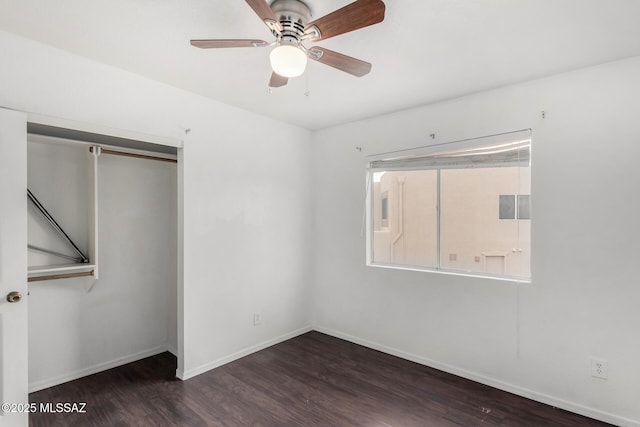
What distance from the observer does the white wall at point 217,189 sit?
216cm

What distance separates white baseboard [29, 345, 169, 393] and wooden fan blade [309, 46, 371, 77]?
10.7ft

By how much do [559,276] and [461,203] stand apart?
40.1 inches

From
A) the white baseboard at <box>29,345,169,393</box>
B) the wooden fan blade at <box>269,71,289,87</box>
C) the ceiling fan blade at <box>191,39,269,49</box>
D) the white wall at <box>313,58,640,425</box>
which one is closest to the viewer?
the ceiling fan blade at <box>191,39,269,49</box>

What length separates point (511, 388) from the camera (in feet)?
8.64

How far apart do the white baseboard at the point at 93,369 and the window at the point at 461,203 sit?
2540mm

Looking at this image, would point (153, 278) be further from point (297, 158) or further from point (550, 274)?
point (550, 274)

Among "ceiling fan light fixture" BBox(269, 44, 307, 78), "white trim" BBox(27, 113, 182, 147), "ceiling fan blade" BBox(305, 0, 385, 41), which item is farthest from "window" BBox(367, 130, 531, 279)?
"white trim" BBox(27, 113, 182, 147)

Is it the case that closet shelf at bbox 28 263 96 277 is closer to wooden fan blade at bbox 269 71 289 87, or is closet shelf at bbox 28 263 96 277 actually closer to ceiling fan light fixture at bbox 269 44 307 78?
wooden fan blade at bbox 269 71 289 87

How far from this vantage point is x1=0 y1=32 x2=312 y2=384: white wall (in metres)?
2.16

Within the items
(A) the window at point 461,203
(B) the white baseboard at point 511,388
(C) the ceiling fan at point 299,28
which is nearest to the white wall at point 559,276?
(B) the white baseboard at point 511,388

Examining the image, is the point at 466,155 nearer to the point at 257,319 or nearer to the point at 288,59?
the point at 288,59

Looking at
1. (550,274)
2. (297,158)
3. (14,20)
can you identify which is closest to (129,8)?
(14,20)

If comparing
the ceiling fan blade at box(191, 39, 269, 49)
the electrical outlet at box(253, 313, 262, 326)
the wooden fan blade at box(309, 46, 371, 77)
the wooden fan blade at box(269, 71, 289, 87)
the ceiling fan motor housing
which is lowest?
the electrical outlet at box(253, 313, 262, 326)

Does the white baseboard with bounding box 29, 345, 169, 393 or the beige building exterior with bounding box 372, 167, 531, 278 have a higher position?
the beige building exterior with bounding box 372, 167, 531, 278
